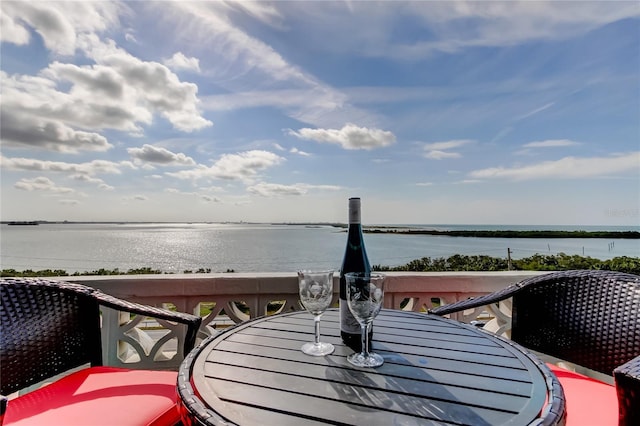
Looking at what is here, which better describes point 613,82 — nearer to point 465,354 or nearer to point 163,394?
point 465,354

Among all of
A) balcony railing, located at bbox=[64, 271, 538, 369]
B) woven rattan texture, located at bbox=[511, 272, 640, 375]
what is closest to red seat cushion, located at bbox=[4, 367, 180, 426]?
balcony railing, located at bbox=[64, 271, 538, 369]

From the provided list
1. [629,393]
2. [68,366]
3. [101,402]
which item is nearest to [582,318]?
[629,393]

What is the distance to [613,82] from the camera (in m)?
6.01

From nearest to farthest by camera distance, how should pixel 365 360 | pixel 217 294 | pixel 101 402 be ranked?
pixel 365 360 → pixel 101 402 → pixel 217 294

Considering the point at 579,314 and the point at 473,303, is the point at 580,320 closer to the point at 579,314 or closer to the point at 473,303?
the point at 579,314

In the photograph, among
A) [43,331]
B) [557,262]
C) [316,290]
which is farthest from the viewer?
[557,262]

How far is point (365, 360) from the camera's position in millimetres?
937

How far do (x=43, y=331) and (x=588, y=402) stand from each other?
1.99m

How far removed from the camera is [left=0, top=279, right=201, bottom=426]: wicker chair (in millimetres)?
1090

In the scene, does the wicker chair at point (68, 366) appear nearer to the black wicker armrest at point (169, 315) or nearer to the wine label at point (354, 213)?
the black wicker armrest at point (169, 315)

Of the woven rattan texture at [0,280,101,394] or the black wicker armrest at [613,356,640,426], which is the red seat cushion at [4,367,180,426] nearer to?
the woven rattan texture at [0,280,101,394]

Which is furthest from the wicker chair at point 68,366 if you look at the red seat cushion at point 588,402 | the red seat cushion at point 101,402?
the red seat cushion at point 588,402

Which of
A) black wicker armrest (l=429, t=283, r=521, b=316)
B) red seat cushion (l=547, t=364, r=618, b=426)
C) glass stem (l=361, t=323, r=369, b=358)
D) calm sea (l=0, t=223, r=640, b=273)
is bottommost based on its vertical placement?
calm sea (l=0, t=223, r=640, b=273)

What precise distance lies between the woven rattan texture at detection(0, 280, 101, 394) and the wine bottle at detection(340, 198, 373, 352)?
1118mm
